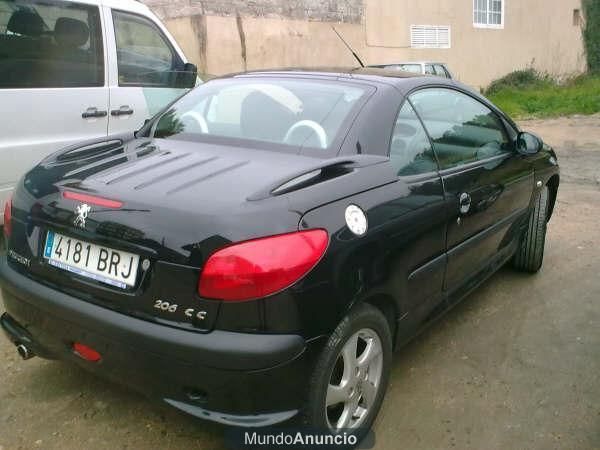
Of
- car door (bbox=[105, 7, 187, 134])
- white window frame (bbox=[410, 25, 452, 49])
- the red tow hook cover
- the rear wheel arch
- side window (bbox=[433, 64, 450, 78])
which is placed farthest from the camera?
white window frame (bbox=[410, 25, 452, 49])

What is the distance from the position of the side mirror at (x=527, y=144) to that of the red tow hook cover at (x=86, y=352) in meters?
2.71

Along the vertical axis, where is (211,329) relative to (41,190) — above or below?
below

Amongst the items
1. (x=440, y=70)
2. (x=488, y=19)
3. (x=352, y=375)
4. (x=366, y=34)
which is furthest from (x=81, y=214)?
(x=488, y=19)

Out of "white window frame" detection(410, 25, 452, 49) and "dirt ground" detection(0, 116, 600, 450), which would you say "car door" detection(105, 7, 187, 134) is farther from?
"white window frame" detection(410, 25, 452, 49)

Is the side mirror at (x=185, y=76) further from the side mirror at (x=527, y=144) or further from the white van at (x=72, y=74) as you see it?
the side mirror at (x=527, y=144)

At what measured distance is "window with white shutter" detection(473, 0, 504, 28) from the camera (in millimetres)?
18359

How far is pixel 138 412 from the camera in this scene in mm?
2639

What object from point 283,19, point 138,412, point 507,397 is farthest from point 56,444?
point 283,19

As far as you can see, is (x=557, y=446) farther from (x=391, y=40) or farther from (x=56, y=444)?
(x=391, y=40)

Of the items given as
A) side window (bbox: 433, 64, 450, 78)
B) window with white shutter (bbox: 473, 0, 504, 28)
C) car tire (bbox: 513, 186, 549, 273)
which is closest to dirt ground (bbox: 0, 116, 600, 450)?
car tire (bbox: 513, 186, 549, 273)

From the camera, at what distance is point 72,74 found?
4.35m

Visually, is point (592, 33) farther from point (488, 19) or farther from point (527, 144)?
point (527, 144)

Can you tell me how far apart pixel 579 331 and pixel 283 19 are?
1125 centimetres

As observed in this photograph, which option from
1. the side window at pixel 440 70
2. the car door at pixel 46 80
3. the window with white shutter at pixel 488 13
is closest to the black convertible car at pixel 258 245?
the car door at pixel 46 80
